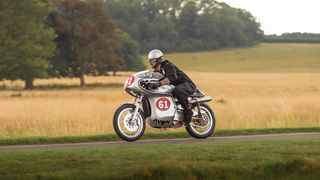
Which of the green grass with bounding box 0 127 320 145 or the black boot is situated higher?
the black boot

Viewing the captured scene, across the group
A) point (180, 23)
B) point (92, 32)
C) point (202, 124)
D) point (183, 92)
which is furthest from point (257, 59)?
point (183, 92)

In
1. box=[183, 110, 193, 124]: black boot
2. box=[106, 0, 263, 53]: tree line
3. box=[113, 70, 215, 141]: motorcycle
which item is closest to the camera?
box=[113, 70, 215, 141]: motorcycle

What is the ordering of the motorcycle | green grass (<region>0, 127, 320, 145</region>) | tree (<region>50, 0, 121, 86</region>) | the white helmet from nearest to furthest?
1. the motorcycle
2. the white helmet
3. green grass (<region>0, 127, 320, 145</region>)
4. tree (<region>50, 0, 121, 86</region>)

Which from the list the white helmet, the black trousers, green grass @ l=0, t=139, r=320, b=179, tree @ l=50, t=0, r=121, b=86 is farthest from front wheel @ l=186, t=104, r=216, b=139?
tree @ l=50, t=0, r=121, b=86

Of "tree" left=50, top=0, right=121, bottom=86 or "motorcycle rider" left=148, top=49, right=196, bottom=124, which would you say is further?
"tree" left=50, top=0, right=121, bottom=86

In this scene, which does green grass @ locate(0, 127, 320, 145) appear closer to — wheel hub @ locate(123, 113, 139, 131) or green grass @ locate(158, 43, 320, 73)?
wheel hub @ locate(123, 113, 139, 131)

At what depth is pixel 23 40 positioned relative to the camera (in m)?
50.9

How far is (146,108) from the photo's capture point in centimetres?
1202

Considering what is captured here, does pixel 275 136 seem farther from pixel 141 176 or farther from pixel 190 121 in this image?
pixel 141 176

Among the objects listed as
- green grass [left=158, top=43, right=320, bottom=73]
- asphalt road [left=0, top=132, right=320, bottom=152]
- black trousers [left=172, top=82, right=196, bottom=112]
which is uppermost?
black trousers [left=172, top=82, right=196, bottom=112]

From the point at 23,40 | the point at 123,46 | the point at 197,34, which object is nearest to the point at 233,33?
the point at 197,34

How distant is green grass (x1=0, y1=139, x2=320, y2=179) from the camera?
355 inches

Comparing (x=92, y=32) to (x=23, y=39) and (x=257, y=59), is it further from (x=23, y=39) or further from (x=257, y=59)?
(x=257, y=59)

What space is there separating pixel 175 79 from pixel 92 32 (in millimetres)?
47829
